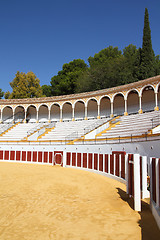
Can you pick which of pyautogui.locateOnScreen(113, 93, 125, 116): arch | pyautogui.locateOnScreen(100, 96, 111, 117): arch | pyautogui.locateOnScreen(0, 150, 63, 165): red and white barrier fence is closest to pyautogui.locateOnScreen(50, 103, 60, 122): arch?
pyautogui.locateOnScreen(100, 96, 111, 117): arch

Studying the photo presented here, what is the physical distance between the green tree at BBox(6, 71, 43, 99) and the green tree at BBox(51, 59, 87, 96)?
4014mm

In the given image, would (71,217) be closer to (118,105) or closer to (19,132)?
(19,132)

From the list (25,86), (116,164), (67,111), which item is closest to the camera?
(116,164)

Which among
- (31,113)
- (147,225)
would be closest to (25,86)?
(31,113)

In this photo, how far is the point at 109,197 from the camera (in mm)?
6828

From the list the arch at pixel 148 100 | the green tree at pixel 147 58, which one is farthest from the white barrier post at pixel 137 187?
the green tree at pixel 147 58

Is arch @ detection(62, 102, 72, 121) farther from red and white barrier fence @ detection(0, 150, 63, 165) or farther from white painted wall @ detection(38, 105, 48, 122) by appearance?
red and white barrier fence @ detection(0, 150, 63, 165)

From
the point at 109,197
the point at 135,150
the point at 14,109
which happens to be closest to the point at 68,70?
the point at 14,109

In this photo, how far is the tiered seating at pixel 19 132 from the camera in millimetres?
25855

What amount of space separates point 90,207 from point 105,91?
21.9 m

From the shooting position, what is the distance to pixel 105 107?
29344 millimetres

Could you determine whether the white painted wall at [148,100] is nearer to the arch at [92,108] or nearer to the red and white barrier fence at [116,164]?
the arch at [92,108]

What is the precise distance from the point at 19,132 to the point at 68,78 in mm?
21985

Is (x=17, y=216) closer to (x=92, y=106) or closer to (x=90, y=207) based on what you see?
(x=90, y=207)
